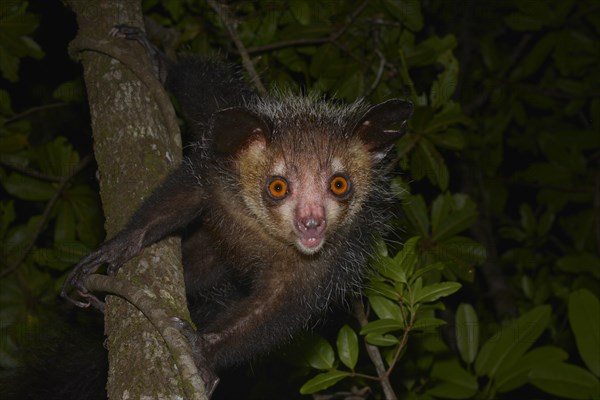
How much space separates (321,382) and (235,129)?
1184mm

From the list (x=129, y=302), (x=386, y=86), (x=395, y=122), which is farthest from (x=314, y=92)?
(x=129, y=302)

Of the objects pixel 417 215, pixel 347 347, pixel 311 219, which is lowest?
pixel 347 347

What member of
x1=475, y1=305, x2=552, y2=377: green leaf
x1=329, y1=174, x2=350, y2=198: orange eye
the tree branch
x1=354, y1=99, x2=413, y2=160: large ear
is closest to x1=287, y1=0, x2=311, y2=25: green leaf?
x1=354, y1=99, x2=413, y2=160: large ear

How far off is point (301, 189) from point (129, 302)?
0.92 m

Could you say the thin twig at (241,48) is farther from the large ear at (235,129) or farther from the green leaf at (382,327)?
the green leaf at (382,327)

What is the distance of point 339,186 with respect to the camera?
2.99 m

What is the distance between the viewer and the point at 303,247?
Result: 2.84 meters

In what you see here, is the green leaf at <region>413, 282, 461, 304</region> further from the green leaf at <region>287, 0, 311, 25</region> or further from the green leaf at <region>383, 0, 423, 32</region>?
the green leaf at <region>287, 0, 311, 25</region>

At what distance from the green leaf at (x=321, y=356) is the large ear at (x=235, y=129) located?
1016mm

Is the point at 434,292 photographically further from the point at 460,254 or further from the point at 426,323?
the point at 460,254

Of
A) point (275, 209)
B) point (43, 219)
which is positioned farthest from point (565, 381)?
point (43, 219)

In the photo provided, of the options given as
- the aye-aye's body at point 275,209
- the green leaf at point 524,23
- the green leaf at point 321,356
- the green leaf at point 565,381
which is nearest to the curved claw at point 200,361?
the aye-aye's body at point 275,209

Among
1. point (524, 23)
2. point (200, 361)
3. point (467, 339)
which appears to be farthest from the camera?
point (524, 23)

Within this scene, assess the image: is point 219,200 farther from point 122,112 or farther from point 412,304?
point 412,304
